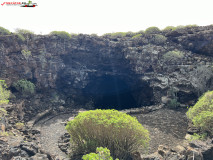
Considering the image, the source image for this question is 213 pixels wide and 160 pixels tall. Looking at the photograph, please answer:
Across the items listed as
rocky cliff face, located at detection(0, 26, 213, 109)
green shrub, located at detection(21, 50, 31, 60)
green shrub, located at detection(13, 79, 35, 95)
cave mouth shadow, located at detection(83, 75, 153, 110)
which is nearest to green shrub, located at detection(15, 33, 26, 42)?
rocky cliff face, located at detection(0, 26, 213, 109)

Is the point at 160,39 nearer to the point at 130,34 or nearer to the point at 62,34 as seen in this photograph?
the point at 130,34

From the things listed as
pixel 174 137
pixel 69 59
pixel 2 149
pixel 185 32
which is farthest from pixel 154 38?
pixel 2 149

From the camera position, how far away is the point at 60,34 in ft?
127

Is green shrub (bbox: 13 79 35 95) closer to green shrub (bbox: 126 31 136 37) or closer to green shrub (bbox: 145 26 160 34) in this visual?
green shrub (bbox: 126 31 136 37)

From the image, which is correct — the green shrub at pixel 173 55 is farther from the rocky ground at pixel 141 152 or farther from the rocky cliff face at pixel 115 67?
the rocky ground at pixel 141 152

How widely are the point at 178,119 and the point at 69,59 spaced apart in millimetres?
29780

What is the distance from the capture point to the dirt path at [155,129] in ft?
58.3

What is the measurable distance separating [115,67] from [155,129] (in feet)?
78.8

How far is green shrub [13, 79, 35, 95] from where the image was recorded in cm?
2981

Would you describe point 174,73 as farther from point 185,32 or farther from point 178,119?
point 185,32

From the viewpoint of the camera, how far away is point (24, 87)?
30.0 metres

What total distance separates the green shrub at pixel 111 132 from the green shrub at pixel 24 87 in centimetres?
2031

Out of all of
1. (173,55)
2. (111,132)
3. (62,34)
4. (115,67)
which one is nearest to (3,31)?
(62,34)

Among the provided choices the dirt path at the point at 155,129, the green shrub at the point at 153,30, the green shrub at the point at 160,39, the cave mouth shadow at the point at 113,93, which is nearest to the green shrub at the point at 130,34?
the green shrub at the point at 153,30
